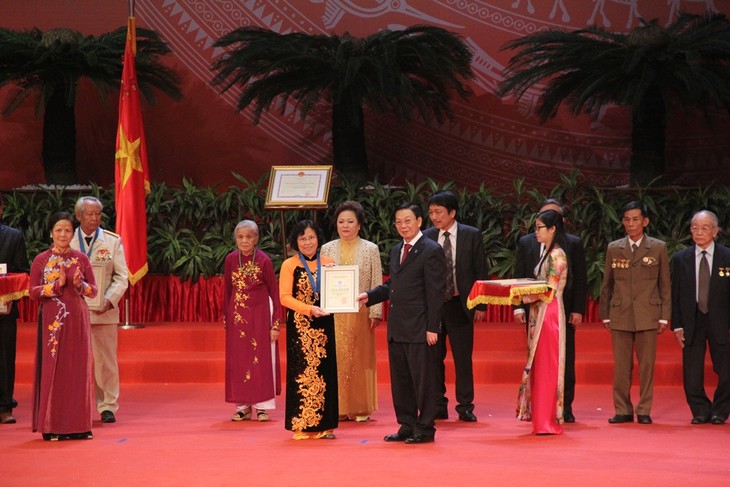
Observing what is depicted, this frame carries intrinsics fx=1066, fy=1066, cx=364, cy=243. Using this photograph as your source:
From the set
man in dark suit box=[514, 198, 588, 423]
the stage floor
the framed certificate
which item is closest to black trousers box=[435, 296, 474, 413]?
the stage floor

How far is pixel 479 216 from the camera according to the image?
Answer: 909cm

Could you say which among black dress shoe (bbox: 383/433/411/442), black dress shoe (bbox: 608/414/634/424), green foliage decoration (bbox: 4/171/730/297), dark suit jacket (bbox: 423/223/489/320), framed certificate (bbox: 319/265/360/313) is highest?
green foliage decoration (bbox: 4/171/730/297)

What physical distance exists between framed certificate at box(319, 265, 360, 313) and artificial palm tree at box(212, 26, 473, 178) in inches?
137

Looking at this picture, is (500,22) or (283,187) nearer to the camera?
(283,187)

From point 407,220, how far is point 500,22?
553 centimetres

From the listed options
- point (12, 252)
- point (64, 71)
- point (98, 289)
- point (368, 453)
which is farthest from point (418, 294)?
point (64, 71)

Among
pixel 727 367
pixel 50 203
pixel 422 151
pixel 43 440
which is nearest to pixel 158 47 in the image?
pixel 50 203

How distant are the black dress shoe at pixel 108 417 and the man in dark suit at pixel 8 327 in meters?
0.53

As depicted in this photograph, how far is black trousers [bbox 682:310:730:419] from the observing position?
6.14 metres

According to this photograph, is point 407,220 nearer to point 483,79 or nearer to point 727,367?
point 727,367

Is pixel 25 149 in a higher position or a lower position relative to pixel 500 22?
lower

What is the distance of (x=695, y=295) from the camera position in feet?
20.5

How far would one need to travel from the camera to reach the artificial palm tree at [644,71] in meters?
8.56

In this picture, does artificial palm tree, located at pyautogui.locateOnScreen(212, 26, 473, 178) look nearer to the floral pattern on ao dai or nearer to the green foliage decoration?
the green foliage decoration
